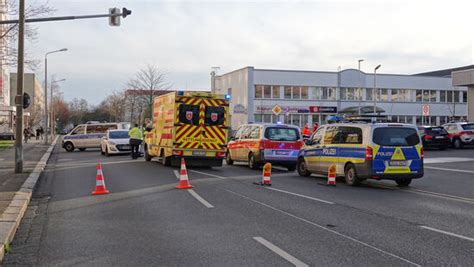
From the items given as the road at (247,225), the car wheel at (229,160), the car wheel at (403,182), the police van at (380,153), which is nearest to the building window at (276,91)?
the car wheel at (229,160)

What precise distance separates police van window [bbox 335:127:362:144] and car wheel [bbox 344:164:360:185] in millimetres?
720

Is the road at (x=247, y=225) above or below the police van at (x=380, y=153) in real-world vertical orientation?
below

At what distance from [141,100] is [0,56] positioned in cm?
4593

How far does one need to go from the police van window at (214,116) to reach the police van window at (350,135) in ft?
20.7

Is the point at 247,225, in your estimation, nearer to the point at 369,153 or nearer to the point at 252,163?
the point at 369,153

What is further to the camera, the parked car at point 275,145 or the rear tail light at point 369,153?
the parked car at point 275,145

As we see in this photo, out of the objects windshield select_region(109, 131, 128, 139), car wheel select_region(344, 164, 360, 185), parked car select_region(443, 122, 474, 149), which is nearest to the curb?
car wheel select_region(344, 164, 360, 185)

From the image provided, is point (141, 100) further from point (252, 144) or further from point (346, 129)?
point (346, 129)

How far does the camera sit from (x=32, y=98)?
355 feet

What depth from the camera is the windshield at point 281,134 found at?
20062mm

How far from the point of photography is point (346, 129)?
1548 centimetres

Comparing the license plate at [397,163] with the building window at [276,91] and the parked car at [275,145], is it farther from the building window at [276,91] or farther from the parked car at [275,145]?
the building window at [276,91]

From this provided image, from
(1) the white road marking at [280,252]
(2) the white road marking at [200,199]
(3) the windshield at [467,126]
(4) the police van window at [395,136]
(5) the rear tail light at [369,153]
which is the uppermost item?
(3) the windshield at [467,126]

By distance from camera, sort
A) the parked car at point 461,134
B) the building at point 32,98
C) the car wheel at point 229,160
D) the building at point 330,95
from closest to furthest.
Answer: the car wheel at point 229,160, the parked car at point 461,134, the building at point 330,95, the building at point 32,98
